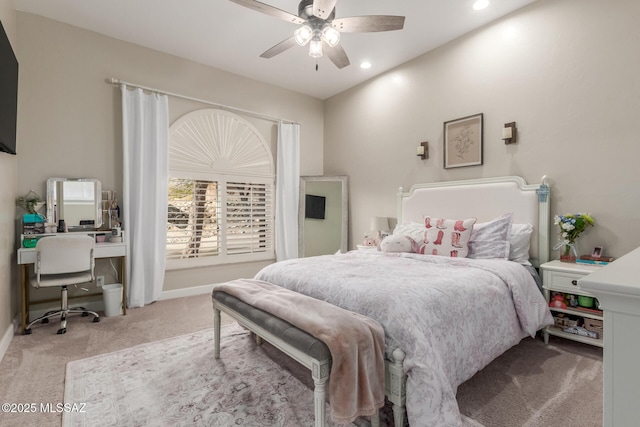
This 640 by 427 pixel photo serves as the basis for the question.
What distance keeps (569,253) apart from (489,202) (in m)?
0.80

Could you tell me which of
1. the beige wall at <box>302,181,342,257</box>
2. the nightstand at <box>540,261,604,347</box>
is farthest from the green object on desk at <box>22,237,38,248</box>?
the nightstand at <box>540,261,604,347</box>

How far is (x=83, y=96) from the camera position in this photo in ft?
11.6

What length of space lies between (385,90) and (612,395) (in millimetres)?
4425

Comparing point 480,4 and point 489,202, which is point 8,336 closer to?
point 489,202

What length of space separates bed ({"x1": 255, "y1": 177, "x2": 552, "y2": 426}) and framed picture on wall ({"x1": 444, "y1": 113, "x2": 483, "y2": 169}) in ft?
0.86

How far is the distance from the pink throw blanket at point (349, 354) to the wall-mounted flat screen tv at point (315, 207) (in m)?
3.50

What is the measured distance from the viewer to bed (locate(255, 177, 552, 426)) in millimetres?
1524

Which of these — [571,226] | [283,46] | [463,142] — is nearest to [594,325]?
[571,226]

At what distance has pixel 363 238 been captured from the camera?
4.89 m

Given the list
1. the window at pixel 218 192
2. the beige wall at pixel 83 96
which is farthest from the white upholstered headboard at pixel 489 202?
the beige wall at pixel 83 96

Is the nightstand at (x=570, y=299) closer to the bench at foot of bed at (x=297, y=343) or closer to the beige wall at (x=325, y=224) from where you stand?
the bench at foot of bed at (x=297, y=343)

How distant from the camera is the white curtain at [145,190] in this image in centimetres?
370

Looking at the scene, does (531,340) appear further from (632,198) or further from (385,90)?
(385,90)

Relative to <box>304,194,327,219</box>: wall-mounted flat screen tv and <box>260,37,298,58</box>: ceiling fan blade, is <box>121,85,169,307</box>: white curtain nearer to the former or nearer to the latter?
<box>260,37,298,58</box>: ceiling fan blade
